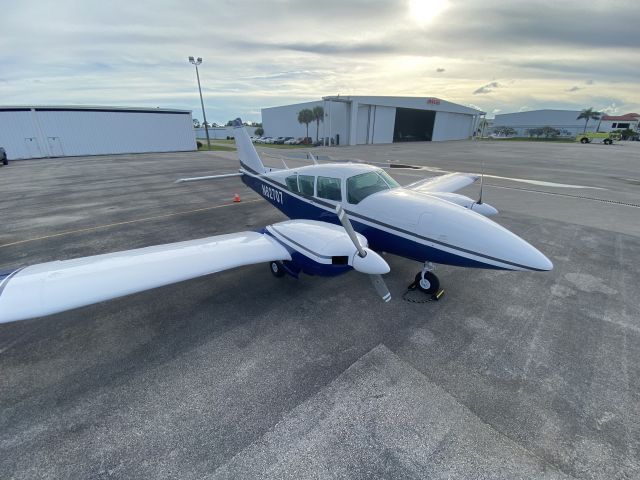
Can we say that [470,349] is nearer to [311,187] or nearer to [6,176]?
[311,187]

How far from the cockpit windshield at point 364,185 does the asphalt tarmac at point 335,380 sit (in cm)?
231

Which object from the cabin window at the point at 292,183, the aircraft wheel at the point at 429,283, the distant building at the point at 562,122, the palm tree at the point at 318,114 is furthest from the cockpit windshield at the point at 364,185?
the distant building at the point at 562,122

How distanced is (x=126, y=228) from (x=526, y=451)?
14.7 metres

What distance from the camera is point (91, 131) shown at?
47.6 m

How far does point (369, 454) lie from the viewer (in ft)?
12.0

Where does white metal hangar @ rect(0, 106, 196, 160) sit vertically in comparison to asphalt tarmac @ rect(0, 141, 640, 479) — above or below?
above

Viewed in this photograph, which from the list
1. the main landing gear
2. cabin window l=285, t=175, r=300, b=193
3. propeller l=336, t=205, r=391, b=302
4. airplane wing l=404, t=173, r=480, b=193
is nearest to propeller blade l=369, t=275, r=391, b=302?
propeller l=336, t=205, r=391, b=302

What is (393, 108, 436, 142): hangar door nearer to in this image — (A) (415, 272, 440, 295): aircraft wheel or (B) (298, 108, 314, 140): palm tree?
(B) (298, 108, 314, 140): palm tree

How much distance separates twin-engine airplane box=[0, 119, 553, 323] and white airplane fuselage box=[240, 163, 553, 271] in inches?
0.8

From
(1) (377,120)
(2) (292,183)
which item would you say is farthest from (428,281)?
(1) (377,120)

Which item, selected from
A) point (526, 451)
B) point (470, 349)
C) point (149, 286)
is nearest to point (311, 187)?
point (149, 286)

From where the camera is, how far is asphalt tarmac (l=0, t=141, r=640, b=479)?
363 cm

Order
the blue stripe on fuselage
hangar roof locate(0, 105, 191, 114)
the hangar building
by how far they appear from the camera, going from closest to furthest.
Result: the blue stripe on fuselage → hangar roof locate(0, 105, 191, 114) → the hangar building

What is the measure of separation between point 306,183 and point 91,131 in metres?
56.6
